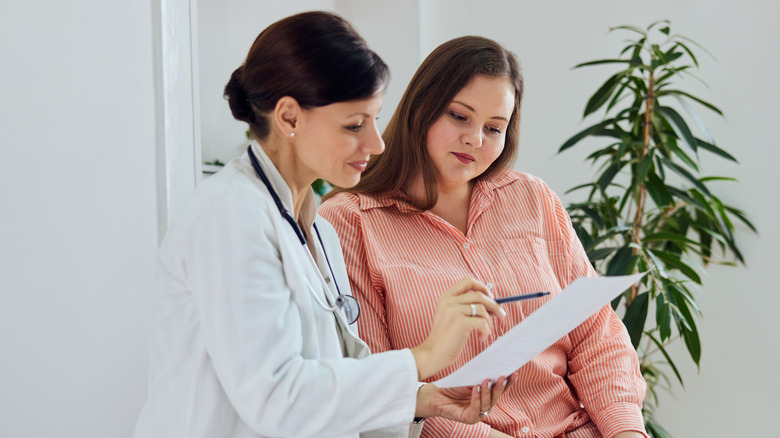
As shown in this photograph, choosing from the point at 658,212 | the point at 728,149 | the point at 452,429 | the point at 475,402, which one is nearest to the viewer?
the point at 475,402

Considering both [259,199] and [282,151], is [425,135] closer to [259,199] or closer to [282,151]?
[282,151]

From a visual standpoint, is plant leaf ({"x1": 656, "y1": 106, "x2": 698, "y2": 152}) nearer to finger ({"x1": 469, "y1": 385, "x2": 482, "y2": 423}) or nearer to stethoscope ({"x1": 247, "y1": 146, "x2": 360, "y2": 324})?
finger ({"x1": 469, "y1": 385, "x2": 482, "y2": 423})

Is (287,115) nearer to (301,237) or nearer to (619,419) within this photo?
(301,237)

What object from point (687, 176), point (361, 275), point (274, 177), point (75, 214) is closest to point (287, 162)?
point (274, 177)

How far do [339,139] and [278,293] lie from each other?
26 cm

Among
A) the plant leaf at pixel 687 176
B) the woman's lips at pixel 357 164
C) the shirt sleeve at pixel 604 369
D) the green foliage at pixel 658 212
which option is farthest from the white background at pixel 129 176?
the shirt sleeve at pixel 604 369

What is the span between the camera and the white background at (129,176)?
5.19 feet

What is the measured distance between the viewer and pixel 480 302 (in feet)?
3.50

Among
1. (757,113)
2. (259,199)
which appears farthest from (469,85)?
(757,113)

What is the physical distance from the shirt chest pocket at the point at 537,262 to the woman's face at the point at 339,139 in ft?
2.04

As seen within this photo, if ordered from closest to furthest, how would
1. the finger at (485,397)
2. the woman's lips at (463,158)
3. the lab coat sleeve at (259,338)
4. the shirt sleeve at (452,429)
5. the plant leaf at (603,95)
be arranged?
1. the lab coat sleeve at (259,338)
2. the finger at (485,397)
3. the shirt sleeve at (452,429)
4. the woman's lips at (463,158)
5. the plant leaf at (603,95)

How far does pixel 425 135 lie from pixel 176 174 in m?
0.85

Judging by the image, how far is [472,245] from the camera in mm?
1652

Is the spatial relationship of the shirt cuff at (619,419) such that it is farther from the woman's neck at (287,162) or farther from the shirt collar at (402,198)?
the woman's neck at (287,162)
